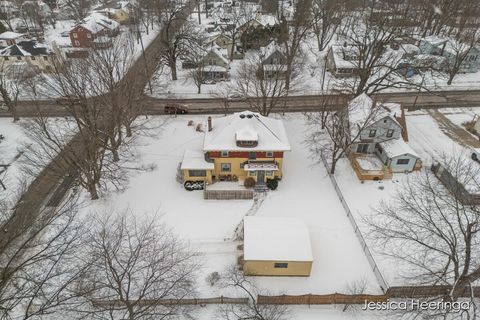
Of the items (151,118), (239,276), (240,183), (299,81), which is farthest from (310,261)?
(299,81)

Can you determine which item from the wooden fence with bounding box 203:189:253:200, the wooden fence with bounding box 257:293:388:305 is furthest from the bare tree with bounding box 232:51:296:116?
the wooden fence with bounding box 257:293:388:305

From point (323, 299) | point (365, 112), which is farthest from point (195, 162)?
point (365, 112)

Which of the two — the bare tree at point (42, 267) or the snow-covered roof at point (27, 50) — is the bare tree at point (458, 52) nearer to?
the bare tree at point (42, 267)

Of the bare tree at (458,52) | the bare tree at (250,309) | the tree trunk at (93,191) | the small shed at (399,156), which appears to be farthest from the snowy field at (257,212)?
the bare tree at (458,52)

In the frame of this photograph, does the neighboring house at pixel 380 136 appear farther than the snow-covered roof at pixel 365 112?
No

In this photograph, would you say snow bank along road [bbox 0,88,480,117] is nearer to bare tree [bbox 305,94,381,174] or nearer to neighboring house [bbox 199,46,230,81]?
bare tree [bbox 305,94,381,174]

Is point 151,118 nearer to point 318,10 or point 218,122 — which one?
point 218,122

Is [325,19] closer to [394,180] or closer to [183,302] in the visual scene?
[394,180]
